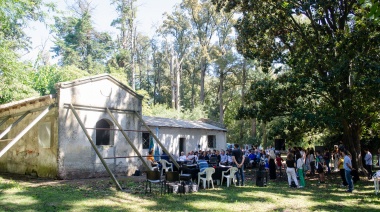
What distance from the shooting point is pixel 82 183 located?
40.8 feet

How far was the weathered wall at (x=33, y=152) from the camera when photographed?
13.6 meters

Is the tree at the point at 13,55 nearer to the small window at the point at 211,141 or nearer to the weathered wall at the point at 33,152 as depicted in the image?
the weathered wall at the point at 33,152

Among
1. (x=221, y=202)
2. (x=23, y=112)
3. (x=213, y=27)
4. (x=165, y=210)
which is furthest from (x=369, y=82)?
(x=213, y=27)

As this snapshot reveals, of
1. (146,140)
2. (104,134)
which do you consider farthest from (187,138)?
(104,134)

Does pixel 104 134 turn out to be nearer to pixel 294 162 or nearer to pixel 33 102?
pixel 33 102

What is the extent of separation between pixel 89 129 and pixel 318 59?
11.1 metres

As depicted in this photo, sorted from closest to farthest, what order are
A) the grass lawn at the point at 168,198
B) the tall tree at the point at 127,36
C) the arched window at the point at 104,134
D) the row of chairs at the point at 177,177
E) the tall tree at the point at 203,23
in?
the grass lawn at the point at 168,198, the row of chairs at the point at 177,177, the arched window at the point at 104,134, the tall tree at the point at 127,36, the tall tree at the point at 203,23

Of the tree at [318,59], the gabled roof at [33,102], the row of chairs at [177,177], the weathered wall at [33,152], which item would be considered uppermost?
the tree at [318,59]

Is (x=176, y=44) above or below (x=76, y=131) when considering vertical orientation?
above

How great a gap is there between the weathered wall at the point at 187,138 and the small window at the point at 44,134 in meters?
7.63

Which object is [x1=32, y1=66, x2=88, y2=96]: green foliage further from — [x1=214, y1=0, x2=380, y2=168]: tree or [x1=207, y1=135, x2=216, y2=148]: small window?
[x1=214, y1=0, x2=380, y2=168]: tree

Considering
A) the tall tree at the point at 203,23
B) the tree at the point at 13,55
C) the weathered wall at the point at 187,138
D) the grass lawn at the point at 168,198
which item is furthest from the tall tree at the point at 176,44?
the grass lawn at the point at 168,198

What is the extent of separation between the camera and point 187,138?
80.6ft

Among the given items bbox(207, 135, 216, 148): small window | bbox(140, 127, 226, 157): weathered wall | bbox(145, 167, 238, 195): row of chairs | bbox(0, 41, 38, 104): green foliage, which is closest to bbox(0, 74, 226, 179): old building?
bbox(145, 167, 238, 195): row of chairs
